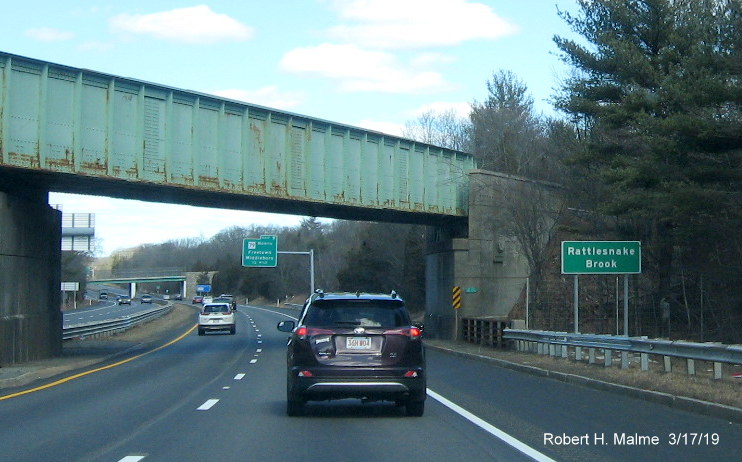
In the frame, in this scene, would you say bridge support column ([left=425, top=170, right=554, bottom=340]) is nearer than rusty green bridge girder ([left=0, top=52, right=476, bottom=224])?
No

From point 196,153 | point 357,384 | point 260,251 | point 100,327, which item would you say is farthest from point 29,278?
point 260,251

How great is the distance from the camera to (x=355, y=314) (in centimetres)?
1259

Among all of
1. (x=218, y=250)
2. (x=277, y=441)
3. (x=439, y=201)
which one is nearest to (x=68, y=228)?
(x=439, y=201)

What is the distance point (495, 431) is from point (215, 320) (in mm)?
40770

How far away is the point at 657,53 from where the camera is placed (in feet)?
109

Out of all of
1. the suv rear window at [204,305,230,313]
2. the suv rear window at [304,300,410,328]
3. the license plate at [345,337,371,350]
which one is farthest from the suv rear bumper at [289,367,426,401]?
the suv rear window at [204,305,230,313]

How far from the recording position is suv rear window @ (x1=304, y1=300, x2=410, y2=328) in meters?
12.5

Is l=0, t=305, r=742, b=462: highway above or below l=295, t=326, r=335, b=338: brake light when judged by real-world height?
below

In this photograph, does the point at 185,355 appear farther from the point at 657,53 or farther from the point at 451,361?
the point at 657,53

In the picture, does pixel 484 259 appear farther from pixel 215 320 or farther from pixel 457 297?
pixel 215 320

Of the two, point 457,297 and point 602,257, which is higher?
point 602,257

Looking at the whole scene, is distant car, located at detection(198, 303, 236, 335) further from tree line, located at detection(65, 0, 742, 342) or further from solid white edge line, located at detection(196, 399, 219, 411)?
solid white edge line, located at detection(196, 399, 219, 411)

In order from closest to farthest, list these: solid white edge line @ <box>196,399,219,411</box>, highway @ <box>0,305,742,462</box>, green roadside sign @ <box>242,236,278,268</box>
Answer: highway @ <box>0,305,742,462</box>, solid white edge line @ <box>196,399,219,411</box>, green roadside sign @ <box>242,236,278,268</box>

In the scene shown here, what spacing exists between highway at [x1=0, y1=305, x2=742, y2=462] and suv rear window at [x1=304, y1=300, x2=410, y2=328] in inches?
56.5
